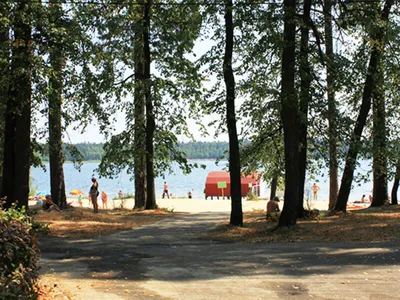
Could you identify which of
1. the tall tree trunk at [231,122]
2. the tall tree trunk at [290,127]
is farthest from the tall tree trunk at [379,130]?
the tall tree trunk at [231,122]

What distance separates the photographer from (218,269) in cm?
851

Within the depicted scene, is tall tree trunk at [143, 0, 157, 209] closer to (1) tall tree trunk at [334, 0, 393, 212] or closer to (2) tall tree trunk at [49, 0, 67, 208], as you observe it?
(2) tall tree trunk at [49, 0, 67, 208]

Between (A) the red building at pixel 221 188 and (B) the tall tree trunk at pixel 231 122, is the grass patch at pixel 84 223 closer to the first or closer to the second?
(B) the tall tree trunk at pixel 231 122

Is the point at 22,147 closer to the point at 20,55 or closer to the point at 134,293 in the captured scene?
the point at 20,55

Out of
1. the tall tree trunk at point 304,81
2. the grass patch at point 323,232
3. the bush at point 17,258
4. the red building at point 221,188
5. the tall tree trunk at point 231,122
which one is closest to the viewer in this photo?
the bush at point 17,258

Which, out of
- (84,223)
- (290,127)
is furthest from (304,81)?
(84,223)

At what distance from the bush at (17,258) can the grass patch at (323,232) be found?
7.41 m

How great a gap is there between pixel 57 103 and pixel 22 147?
6.04ft

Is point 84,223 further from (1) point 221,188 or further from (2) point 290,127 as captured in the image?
(1) point 221,188

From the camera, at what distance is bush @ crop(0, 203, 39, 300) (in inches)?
200

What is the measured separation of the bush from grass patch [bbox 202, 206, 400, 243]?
24.3 feet

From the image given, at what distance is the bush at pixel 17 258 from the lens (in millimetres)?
5074

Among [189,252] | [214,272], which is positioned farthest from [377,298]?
[189,252]

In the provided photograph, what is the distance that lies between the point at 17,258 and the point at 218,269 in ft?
13.0
